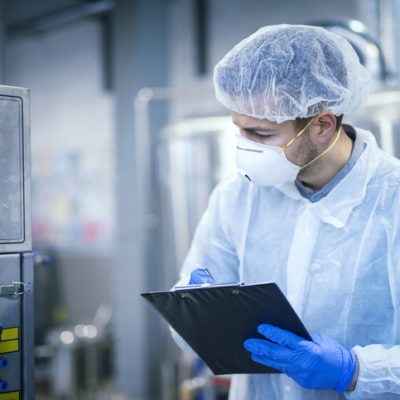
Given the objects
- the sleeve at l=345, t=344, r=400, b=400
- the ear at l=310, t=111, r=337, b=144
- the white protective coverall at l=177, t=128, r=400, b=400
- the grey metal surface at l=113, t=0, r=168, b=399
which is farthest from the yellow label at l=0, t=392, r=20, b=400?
the grey metal surface at l=113, t=0, r=168, b=399

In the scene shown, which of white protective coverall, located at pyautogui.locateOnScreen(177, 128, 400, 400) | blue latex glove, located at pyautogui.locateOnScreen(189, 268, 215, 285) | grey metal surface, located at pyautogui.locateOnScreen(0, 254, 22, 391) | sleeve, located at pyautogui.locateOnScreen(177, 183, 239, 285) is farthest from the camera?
sleeve, located at pyautogui.locateOnScreen(177, 183, 239, 285)

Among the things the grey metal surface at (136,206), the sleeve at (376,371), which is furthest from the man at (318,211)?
the grey metal surface at (136,206)

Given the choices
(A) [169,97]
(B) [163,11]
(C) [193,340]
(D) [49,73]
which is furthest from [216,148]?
(D) [49,73]

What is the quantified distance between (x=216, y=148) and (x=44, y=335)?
2.19 meters

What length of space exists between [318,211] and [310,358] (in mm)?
305

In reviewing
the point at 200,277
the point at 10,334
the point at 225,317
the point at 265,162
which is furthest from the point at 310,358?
the point at 10,334

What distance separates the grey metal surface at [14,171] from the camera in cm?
98

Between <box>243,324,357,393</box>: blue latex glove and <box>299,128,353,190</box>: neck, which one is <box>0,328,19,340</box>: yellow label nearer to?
<box>243,324,357,393</box>: blue latex glove

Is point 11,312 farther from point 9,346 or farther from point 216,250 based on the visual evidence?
point 216,250

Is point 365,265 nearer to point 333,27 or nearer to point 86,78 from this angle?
point 333,27

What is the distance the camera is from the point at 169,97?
309 cm

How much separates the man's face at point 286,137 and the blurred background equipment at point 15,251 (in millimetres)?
442

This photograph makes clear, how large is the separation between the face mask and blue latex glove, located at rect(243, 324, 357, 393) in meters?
0.31

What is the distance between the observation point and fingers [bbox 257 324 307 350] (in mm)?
1031
